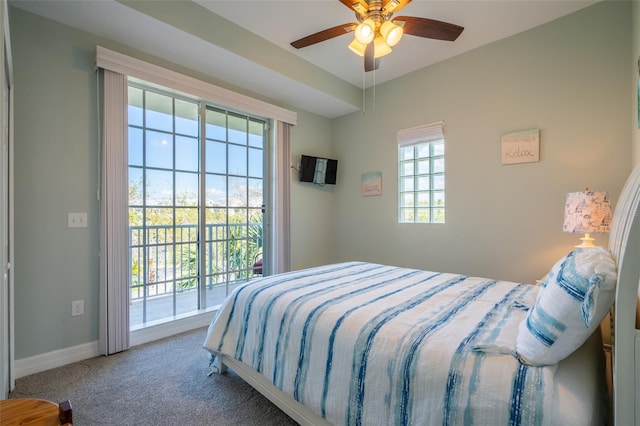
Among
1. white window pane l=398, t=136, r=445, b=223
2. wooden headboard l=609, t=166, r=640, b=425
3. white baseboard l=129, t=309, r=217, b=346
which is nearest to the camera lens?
wooden headboard l=609, t=166, r=640, b=425

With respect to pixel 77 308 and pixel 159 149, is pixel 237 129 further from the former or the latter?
pixel 77 308

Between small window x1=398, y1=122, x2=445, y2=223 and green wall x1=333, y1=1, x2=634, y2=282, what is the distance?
0.34ft

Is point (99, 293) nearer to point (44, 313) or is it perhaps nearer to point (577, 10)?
point (44, 313)

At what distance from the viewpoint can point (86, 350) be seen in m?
2.31

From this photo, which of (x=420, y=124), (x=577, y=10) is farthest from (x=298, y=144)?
(x=577, y=10)

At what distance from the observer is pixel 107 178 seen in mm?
2369

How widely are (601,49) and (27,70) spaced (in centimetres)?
446

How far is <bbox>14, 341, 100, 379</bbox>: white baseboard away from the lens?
2.05 m

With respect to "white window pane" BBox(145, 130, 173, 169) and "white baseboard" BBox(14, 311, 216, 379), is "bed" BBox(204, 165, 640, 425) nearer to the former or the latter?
"white baseboard" BBox(14, 311, 216, 379)

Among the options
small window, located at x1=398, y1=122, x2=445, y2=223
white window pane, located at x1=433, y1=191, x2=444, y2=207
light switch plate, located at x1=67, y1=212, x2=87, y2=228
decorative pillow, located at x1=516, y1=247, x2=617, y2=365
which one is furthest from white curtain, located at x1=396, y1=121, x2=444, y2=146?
light switch plate, located at x1=67, y1=212, x2=87, y2=228

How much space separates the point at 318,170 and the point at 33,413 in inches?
140

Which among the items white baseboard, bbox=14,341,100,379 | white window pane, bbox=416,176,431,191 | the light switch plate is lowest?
white baseboard, bbox=14,341,100,379

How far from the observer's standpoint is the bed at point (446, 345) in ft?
2.69

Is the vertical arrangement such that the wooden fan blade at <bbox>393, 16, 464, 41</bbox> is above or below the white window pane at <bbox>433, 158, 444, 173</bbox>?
above
